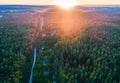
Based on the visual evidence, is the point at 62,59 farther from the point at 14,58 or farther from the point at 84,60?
the point at 14,58

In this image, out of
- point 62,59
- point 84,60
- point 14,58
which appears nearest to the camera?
point 14,58

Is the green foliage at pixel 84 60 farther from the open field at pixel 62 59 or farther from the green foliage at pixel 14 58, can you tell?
the green foliage at pixel 14 58

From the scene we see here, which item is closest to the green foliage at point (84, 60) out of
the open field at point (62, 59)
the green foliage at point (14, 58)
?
the open field at point (62, 59)

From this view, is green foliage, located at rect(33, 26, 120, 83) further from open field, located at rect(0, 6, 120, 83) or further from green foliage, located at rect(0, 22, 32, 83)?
green foliage, located at rect(0, 22, 32, 83)

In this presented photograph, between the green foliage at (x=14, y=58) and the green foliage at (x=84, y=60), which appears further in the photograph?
the green foliage at (x=14, y=58)

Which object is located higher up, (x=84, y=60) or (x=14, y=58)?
(x=14, y=58)

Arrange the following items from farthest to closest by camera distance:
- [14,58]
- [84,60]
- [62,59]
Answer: [84,60]
[62,59]
[14,58]

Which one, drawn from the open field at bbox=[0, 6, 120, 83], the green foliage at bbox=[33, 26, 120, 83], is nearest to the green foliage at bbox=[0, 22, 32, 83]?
the open field at bbox=[0, 6, 120, 83]

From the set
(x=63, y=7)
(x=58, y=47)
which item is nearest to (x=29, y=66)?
(x=58, y=47)

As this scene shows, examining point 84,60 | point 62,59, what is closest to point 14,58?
point 62,59

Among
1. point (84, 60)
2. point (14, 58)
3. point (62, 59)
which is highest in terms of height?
point (14, 58)

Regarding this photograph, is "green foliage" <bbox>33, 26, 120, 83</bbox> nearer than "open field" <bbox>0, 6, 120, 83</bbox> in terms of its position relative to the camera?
Yes
